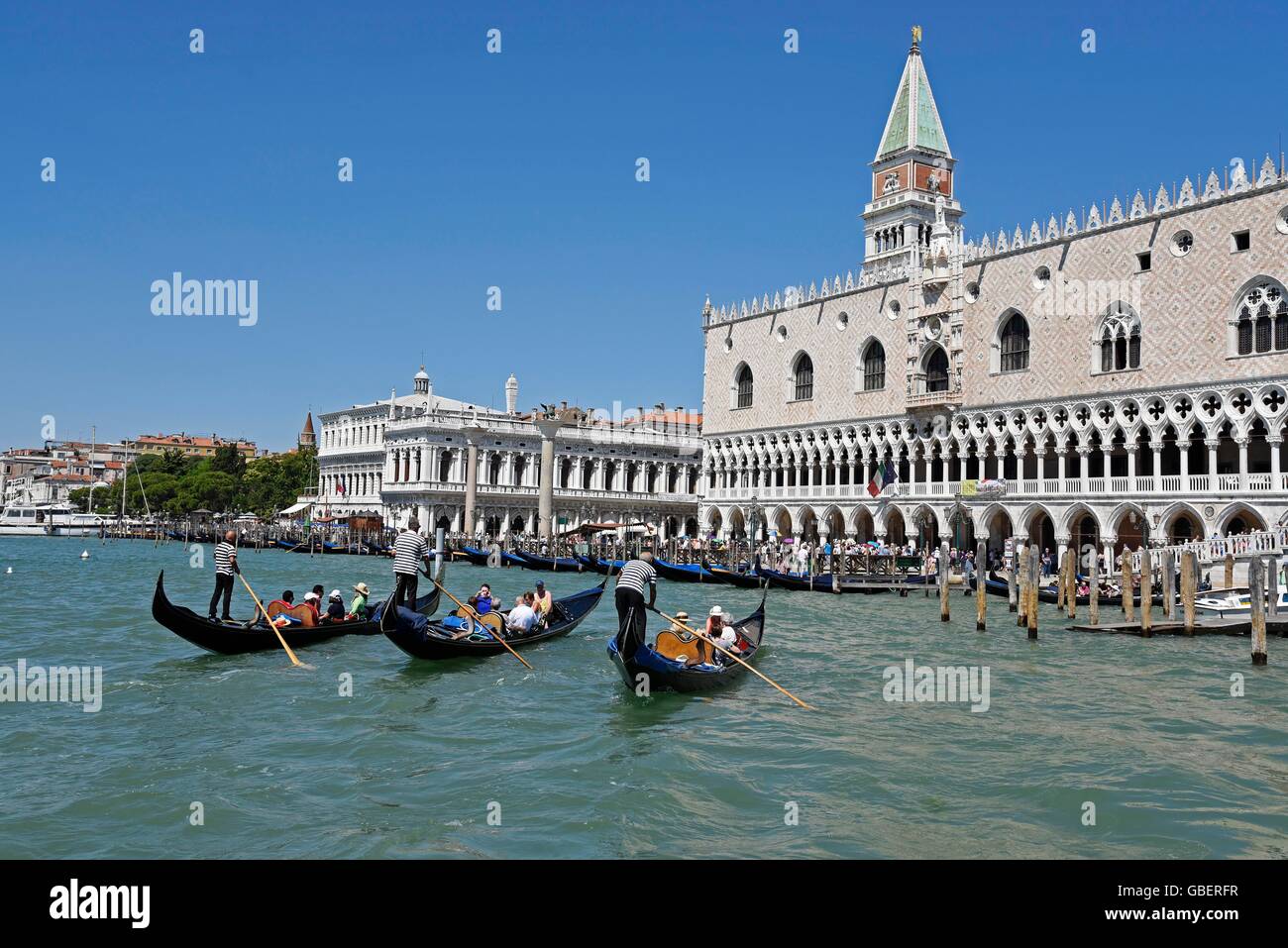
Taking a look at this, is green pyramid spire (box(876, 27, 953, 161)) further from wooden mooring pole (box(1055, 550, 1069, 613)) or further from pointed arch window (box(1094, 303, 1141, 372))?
wooden mooring pole (box(1055, 550, 1069, 613))

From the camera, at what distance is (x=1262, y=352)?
19.9 metres

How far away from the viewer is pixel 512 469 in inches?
1729

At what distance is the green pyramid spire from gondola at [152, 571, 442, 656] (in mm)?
34037

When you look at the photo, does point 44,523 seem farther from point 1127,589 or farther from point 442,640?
point 1127,589

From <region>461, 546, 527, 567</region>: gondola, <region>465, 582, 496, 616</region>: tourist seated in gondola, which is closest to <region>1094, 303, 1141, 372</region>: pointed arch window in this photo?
<region>465, 582, 496, 616</region>: tourist seated in gondola

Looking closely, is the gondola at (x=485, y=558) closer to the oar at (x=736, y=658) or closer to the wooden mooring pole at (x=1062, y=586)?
the wooden mooring pole at (x=1062, y=586)

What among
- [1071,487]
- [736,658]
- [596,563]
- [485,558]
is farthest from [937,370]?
[736,658]

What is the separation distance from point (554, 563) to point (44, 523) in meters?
46.2

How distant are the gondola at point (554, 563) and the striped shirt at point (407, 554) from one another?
19756mm

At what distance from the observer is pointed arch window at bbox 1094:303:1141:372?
2214 cm

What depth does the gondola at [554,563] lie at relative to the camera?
1206 inches

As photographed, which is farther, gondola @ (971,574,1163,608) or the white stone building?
the white stone building

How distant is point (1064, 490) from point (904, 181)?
19729 mm
